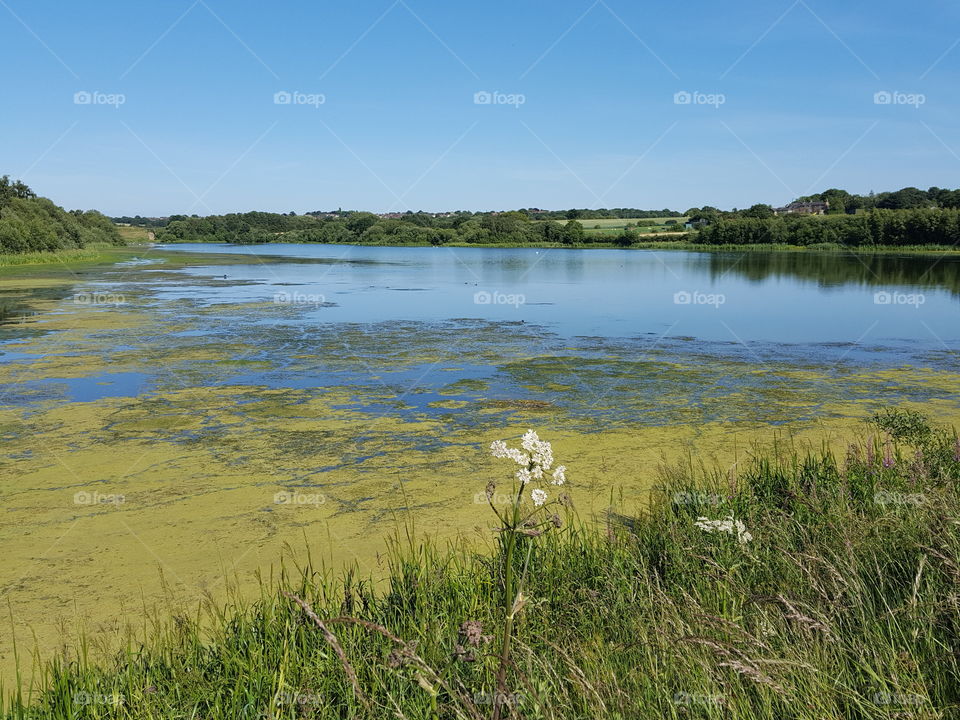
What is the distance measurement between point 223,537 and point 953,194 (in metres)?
63.8

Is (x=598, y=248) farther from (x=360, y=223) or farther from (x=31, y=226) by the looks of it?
(x=31, y=226)

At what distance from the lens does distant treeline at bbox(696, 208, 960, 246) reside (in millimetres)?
45250

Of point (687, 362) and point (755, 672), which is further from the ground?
point (755, 672)

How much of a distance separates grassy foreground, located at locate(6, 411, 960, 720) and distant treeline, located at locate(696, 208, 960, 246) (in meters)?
50.2

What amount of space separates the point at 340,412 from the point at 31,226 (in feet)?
136

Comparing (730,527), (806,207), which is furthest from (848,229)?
(730,527)

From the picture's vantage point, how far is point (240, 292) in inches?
882

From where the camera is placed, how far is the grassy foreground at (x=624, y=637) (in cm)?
194

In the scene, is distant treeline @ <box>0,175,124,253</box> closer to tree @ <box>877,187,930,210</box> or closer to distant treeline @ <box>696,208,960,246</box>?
distant treeline @ <box>696,208,960,246</box>

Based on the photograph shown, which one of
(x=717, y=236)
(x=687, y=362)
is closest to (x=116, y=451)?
(x=687, y=362)

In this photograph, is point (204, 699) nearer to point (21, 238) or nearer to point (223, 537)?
point (223, 537)

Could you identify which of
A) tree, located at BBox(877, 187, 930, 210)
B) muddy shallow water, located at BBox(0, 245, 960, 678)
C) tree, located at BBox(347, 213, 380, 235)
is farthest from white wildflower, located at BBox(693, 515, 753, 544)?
tree, located at BBox(347, 213, 380, 235)

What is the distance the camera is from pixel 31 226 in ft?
133

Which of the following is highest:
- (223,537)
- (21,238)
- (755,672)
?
(21,238)
